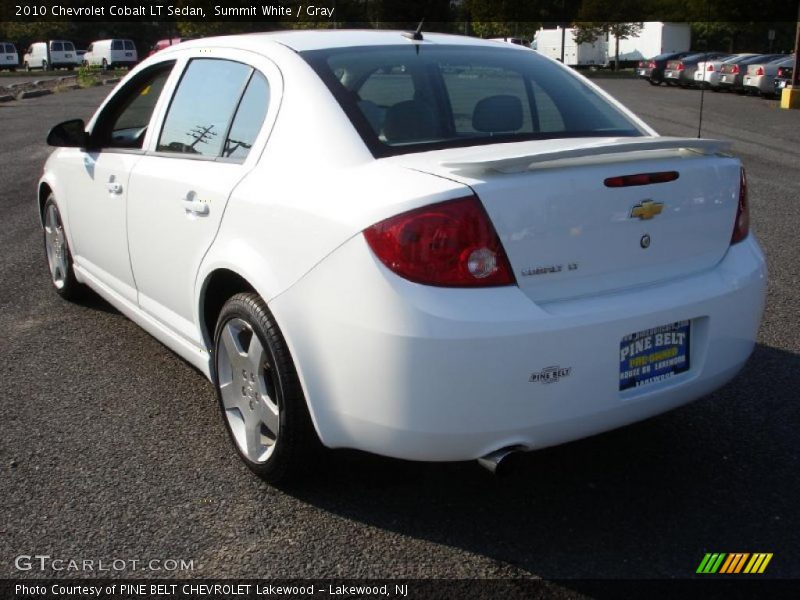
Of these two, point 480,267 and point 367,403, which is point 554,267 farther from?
point 367,403

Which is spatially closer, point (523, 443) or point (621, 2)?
point (523, 443)

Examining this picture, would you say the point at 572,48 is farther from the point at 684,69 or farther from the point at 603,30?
the point at 684,69

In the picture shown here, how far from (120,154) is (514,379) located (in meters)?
2.65

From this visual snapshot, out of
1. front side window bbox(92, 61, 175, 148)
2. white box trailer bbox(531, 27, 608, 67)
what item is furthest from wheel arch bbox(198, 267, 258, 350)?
white box trailer bbox(531, 27, 608, 67)

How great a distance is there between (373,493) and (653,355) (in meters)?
1.16

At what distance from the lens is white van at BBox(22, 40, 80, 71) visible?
5722cm

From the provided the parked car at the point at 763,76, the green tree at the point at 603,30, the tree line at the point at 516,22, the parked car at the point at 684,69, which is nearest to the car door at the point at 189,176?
the parked car at the point at 763,76

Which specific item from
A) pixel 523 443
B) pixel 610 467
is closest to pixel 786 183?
pixel 610 467

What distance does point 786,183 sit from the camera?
36.5 ft

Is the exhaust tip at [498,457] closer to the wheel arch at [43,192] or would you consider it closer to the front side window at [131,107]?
the front side window at [131,107]

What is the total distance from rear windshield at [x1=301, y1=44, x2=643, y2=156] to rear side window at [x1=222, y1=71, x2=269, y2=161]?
0.79 feet

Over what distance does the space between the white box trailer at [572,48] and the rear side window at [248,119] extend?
55814 millimetres

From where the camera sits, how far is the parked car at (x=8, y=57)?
57.2m

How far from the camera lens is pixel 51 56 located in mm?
57344
